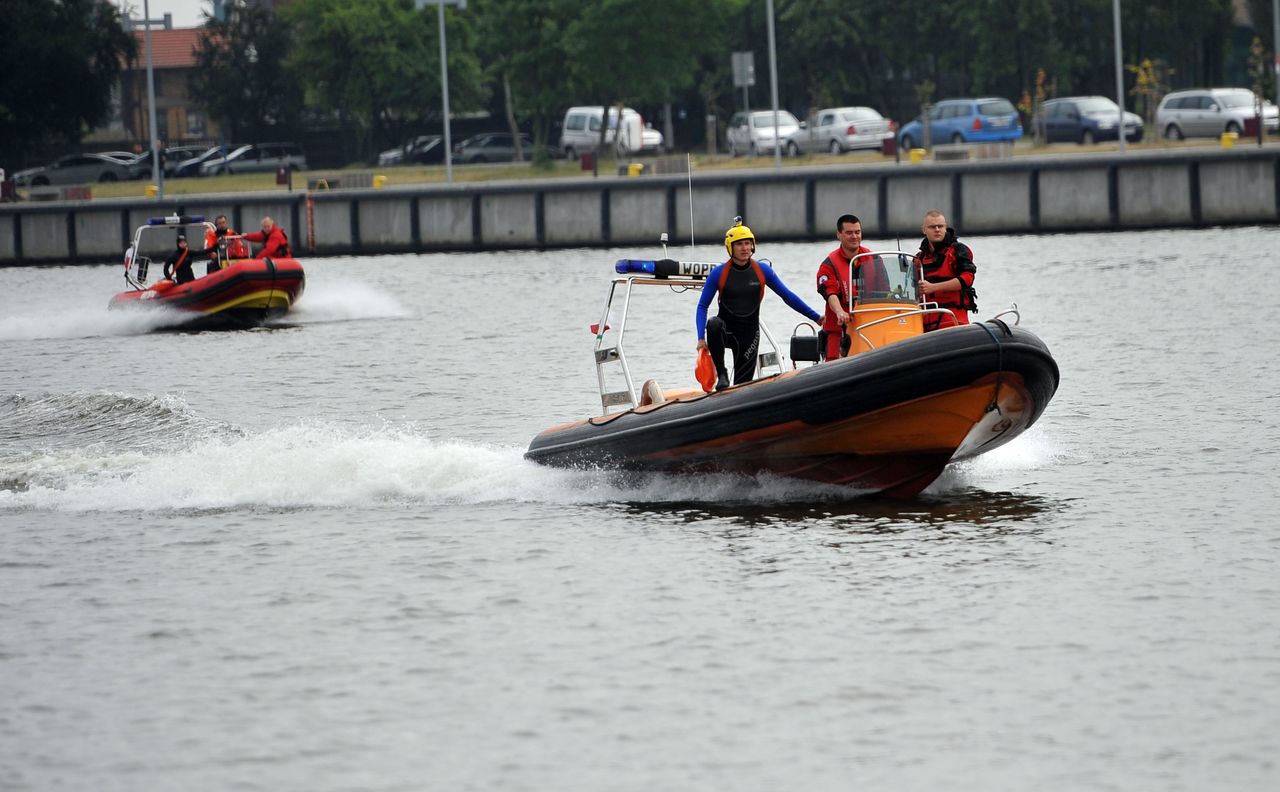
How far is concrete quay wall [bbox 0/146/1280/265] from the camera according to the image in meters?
42.6

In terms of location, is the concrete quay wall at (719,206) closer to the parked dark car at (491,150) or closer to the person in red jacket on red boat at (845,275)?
the parked dark car at (491,150)

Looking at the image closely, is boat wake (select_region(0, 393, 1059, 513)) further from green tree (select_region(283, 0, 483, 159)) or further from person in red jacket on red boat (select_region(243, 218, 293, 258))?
green tree (select_region(283, 0, 483, 159))

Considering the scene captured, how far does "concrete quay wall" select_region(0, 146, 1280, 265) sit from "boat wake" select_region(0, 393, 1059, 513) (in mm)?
24631

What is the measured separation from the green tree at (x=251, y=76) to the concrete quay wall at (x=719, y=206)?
24.3m

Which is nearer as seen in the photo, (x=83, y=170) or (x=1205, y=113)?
(x=1205, y=113)

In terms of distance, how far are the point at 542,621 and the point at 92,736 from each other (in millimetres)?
2721

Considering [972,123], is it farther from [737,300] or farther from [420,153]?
[737,300]

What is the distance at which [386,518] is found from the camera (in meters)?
14.0

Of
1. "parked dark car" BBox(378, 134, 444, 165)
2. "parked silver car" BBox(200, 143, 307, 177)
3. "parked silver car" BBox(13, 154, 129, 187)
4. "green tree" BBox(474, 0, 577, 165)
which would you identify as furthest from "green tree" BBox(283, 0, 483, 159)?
"parked silver car" BBox(13, 154, 129, 187)

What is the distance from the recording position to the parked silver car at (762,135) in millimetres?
55094

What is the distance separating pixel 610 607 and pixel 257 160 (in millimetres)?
60124

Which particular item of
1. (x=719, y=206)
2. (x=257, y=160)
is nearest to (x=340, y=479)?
(x=719, y=206)

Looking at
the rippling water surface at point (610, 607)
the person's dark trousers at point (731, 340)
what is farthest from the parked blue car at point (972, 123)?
the person's dark trousers at point (731, 340)

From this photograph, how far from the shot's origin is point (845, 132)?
54.1 metres
